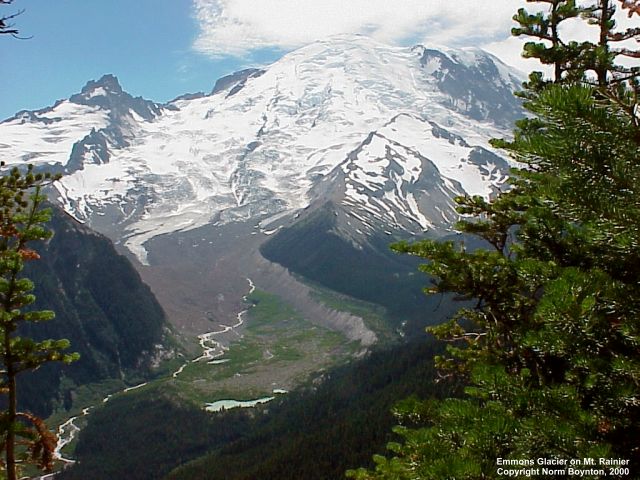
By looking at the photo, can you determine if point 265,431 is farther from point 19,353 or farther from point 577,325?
point 577,325

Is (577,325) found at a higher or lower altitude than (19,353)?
higher

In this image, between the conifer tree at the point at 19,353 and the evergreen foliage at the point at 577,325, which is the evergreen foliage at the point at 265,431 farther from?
the evergreen foliage at the point at 577,325

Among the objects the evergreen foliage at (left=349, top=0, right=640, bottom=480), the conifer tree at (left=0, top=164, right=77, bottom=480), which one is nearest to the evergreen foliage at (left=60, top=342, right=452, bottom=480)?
the conifer tree at (left=0, top=164, right=77, bottom=480)

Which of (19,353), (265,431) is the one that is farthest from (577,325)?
(265,431)

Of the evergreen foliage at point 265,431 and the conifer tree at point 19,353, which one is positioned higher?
the conifer tree at point 19,353

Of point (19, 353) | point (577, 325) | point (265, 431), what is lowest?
point (265, 431)

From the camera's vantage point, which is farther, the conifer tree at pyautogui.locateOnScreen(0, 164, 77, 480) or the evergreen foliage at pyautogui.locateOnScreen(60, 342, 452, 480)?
the evergreen foliage at pyautogui.locateOnScreen(60, 342, 452, 480)

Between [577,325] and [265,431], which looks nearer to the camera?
[577,325]

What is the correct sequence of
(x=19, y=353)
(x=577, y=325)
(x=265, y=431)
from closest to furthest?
(x=577, y=325), (x=19, y=353), (x=265, y=431)

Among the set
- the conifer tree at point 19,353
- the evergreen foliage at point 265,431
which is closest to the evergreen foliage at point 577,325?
the conifer tree at point 19,353

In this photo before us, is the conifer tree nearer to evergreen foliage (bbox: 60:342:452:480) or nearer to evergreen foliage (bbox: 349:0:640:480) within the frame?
evergreen foliage (bbox: 349:0:640:480)

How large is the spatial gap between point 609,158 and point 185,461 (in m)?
161

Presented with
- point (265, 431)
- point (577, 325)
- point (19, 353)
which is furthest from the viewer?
point (265, 431)

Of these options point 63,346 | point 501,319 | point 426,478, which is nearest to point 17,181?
point 63,346
